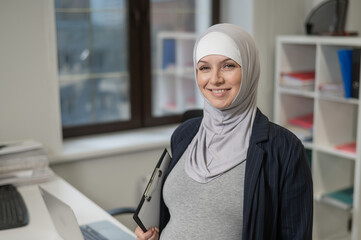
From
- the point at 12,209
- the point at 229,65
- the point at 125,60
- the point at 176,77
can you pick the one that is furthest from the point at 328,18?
the point at 12,209

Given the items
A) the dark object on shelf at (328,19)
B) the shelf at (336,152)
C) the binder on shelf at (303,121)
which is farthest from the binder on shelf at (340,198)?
the dark object on shelf at (328,19)

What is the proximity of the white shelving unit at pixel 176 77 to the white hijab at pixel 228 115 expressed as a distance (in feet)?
5.97

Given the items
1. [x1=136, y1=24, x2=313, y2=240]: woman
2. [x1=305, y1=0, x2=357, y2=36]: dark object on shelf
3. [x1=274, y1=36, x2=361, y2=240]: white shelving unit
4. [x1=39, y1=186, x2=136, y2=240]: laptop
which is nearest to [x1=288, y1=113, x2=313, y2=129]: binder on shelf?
[x1=274, y1=36, x2=361, y2=240]: white shelving unit

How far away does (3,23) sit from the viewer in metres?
2.44

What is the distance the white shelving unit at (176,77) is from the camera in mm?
3268

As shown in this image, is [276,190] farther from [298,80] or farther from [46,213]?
[298,80]

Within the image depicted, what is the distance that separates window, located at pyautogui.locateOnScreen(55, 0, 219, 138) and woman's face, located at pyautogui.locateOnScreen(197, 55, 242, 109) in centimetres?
170

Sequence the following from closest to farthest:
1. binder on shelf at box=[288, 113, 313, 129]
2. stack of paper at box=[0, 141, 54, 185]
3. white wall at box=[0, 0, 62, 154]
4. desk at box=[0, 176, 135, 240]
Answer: desk at box=[0, 176, 135, 240]
stack of paper at box=[0, 141, 54, 185]
white wall at box=[0, 0, 62, 154]
binder on shelf at box=[288, 113, 313, 129]

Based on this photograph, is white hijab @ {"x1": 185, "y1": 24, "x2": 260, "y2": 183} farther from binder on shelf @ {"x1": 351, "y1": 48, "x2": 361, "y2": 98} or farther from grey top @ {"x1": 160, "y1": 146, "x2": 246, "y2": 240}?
binder on shelf @ {"x1": 351, "y1": 48, "x2": 361, "y2": 98}

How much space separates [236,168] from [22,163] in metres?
1.31

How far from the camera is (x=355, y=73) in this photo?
276 centimetres

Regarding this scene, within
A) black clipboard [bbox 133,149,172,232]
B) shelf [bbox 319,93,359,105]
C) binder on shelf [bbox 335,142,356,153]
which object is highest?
shelf [bbox 319,93,359,105]

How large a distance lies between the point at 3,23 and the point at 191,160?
4.75 feet

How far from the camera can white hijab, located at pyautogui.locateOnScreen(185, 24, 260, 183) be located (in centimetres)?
136
